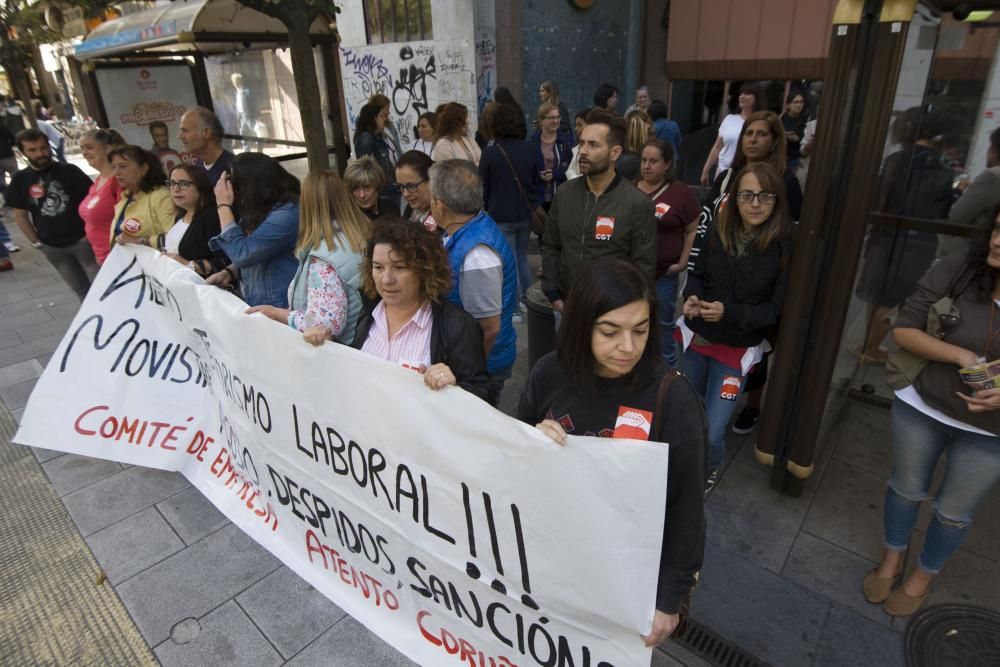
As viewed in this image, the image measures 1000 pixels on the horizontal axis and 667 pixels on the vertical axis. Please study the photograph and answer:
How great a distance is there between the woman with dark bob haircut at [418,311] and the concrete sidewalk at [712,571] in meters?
1.28

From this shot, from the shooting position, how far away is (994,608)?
2.62m

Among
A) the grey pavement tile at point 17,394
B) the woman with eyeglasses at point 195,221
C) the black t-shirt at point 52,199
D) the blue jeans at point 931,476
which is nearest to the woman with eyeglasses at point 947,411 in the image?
the blue jeans at point 931,476

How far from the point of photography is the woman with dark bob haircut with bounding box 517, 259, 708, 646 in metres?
1.67

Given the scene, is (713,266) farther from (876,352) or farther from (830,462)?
(876,352)

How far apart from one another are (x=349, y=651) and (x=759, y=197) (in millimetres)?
2715

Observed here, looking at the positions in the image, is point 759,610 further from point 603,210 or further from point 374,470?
point 603,210

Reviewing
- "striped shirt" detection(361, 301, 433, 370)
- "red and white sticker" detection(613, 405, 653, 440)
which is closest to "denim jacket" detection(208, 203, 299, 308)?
"striped shirt" detection(361, 301, 433, 370)

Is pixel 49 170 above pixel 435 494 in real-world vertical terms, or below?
above

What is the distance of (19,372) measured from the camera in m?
5.30

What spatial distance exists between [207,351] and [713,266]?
105 inches

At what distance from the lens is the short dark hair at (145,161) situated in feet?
13.3

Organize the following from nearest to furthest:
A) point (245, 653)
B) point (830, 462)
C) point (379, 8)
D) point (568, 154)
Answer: point (245, 653) < point (830, 462) < point (568, 154) < point (379, 8)

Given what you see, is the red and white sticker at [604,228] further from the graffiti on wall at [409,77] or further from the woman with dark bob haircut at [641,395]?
the graffiti on wall at [409,77]

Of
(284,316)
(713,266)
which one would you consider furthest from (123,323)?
(713,266)
